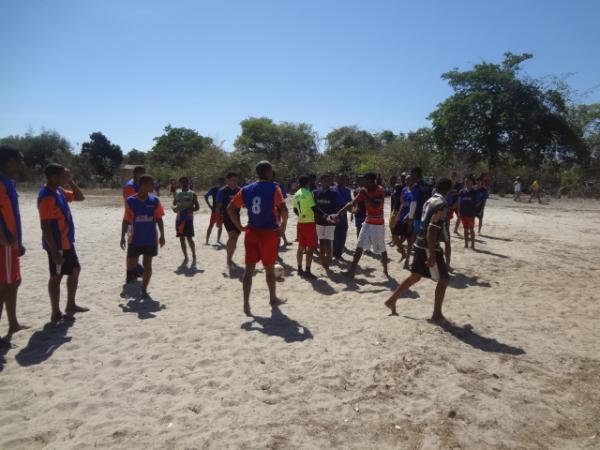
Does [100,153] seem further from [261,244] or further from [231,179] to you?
[261,244]

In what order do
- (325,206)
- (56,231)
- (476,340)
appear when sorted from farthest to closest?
(325,206) < (56,231) < (476,340)

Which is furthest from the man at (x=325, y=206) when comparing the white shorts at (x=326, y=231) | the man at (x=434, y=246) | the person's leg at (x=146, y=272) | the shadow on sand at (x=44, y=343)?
the shadow on sand at (x=44, y=343)

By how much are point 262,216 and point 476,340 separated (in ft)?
10.2

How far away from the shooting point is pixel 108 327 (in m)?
5.33

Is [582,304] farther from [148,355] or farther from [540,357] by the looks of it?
[148,355]

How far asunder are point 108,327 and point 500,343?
485 cm

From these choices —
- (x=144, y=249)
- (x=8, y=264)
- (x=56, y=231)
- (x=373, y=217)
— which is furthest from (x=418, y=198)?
(x=8, y=264)

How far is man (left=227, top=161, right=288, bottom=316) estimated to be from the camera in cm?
562

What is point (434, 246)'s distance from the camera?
5176 mm

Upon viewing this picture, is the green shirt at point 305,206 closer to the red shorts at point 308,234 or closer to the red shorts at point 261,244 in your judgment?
the red shorts at point 308,234

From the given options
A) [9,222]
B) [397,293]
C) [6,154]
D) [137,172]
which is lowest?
[397,293]

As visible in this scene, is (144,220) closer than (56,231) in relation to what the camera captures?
No

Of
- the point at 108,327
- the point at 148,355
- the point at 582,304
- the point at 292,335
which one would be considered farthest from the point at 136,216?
the point at 582,304

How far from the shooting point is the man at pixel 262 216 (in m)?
5.62
